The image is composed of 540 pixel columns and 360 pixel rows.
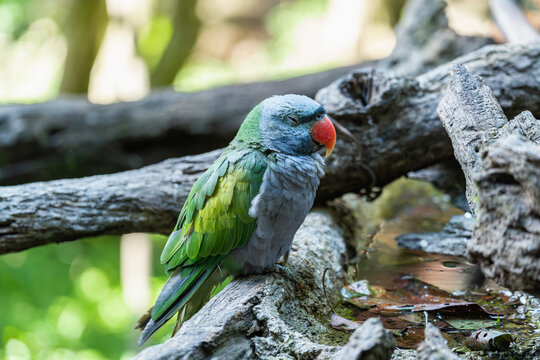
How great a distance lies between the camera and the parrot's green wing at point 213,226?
2.33m

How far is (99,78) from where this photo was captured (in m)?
6.70

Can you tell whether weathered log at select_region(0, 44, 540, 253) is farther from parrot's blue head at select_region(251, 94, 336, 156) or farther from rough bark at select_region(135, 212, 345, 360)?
rough bark at select_region(135, 212, 345, 360)

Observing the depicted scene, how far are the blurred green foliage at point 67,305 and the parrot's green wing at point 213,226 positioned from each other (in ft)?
13.1

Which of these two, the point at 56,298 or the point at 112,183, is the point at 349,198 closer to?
the point at 112,183

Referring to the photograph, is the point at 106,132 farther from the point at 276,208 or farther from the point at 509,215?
the point at 509,215

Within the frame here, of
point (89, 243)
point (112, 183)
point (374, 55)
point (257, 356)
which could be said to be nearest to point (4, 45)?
point (89, 243)

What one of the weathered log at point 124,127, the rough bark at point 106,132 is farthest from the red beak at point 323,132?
the rough bark at point 106,132

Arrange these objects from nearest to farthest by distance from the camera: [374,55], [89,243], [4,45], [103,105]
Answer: [103,105], [89,243], [374,55], [4,45]

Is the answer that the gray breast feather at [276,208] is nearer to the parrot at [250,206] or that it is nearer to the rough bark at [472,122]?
the parrot at [250,206]

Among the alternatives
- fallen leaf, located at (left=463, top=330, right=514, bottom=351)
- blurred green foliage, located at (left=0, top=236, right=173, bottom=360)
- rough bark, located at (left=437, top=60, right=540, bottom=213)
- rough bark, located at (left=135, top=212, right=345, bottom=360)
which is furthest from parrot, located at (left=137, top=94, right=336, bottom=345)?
blurred green foliage, located at (left=0, top=236, right=173, bottom=360)

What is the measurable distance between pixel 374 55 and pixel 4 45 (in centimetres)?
650

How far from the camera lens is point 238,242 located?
237 centimetres

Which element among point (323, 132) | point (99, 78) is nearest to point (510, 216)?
point (323, 132)

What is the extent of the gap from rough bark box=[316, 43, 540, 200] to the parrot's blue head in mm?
617
